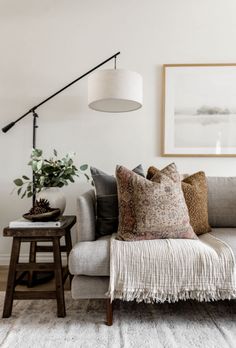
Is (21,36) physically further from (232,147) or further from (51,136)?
(232,147)

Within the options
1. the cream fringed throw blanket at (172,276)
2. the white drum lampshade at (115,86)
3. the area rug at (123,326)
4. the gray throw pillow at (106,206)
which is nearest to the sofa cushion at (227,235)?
the cream fringed throw blanket at (172,276)

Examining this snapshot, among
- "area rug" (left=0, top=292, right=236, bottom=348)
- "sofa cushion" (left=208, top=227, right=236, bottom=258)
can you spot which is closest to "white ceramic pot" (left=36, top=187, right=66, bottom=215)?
"area rug" (left=0, top=292, right=236, bottom=348)

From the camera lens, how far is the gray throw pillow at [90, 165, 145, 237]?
1828mm

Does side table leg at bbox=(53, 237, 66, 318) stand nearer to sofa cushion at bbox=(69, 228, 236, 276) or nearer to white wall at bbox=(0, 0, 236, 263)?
sofa cushion at bbox=(69, 228, 236, 276)

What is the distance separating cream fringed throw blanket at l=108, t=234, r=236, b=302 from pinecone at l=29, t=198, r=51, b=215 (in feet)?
1.92

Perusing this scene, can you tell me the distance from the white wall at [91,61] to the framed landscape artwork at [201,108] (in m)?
0.08

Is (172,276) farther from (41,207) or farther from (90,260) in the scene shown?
(41,207)

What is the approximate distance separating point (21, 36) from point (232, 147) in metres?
2.14

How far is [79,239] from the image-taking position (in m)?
1.67

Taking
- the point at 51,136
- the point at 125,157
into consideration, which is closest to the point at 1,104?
the point at 51,136

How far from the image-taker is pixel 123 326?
1.51 meters

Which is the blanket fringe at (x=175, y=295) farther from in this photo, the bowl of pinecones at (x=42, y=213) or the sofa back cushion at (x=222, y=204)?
the sofa back cushion at (x=222, y=204)

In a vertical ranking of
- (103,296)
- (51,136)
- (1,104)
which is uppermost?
(1,104)

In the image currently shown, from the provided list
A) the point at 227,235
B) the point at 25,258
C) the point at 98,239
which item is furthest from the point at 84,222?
the point at 25,258
